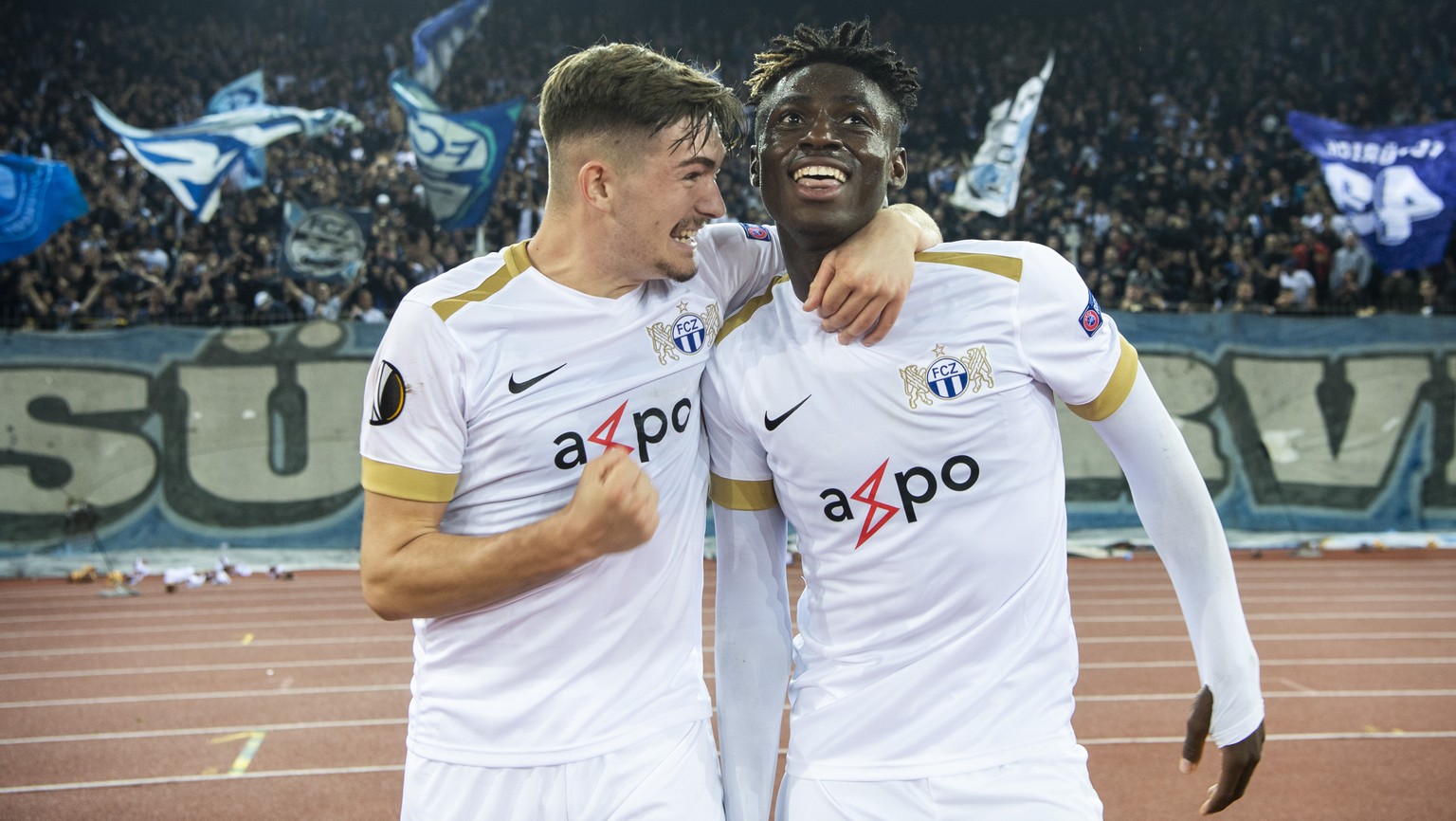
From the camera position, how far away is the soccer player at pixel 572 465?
221cm

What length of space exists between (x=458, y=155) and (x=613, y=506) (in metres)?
10.5

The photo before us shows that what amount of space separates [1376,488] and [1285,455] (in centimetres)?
108

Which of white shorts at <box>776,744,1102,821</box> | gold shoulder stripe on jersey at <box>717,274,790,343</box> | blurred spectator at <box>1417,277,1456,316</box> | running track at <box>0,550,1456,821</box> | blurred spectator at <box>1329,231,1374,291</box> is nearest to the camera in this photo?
white shorts at <box>776,744,1102,821</box>

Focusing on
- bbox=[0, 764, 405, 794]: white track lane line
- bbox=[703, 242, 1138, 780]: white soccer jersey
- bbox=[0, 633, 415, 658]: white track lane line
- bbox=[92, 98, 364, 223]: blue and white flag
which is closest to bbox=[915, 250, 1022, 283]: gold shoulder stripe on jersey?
bbox=[703, 242, 1138, 780]: white soccer jersey

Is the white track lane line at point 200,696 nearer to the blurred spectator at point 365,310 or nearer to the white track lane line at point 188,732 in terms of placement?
the white track lane line at point 188,732

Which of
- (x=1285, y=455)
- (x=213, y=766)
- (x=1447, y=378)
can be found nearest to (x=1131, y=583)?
(x=1285, y=455)

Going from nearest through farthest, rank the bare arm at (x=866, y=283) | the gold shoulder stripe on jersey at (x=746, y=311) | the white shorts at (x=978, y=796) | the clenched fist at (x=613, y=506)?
the clenched fist at (x=613, y=506) → the white shorts at (x=978, y=796) → the bare arm at (x=866, y=283) → the gold shoulder stripe on jersey at (x=746, y=311)

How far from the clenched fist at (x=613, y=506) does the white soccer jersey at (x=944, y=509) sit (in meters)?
0.41

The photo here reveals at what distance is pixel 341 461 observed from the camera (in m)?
11.9

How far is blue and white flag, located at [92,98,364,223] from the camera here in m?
11.8

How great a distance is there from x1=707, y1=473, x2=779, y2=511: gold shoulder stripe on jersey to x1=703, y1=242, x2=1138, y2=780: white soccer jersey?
4.6 inches

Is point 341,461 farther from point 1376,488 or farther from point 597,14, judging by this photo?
point 597,14

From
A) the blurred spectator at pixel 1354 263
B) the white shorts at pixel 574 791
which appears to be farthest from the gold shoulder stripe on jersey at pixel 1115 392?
the blurred spectator at pixel 1354 263

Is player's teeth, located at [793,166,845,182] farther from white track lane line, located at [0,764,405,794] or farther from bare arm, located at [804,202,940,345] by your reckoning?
white track lane line, located at [0,764,405,794]
